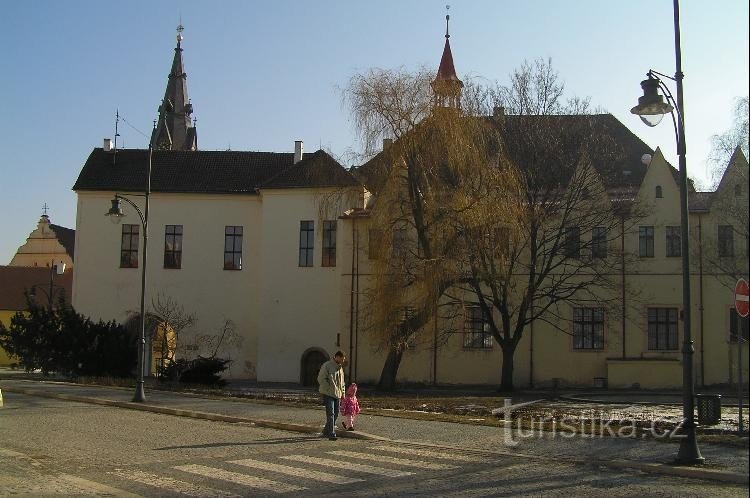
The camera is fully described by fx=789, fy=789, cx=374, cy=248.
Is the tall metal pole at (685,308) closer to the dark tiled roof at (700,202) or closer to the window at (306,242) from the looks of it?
the dark tiled roof at (700,202)

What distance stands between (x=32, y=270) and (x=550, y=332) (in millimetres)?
56728

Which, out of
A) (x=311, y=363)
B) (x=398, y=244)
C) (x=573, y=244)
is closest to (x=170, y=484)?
(x=398, y=244)

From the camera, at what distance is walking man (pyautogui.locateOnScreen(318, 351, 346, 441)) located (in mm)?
16047

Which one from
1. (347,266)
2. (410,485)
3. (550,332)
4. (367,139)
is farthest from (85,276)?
(410,485)

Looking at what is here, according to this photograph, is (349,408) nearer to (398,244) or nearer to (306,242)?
(398,244)

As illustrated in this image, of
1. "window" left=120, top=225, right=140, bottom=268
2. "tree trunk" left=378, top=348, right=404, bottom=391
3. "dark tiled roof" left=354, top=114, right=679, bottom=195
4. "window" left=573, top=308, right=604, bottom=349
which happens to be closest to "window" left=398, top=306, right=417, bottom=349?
"tree trunk" left=378, top=348, right=404, bottom=391

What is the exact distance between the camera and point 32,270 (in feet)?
257

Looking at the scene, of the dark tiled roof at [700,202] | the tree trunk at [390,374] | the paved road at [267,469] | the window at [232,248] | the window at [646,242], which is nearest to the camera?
the paved road at [267,469]

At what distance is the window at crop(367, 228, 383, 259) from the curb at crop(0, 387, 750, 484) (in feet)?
37.1

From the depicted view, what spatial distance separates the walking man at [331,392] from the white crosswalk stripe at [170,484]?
4827mm

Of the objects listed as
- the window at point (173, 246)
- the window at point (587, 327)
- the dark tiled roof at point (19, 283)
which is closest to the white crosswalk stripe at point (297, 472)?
the window at point (587, 327)

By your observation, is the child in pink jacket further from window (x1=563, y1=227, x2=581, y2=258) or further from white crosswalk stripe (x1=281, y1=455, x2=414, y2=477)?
window (x1=563, y1=227, x2=581, y2=258)

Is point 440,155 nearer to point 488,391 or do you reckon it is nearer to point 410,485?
point 488,391

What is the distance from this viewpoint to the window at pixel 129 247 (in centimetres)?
4784
